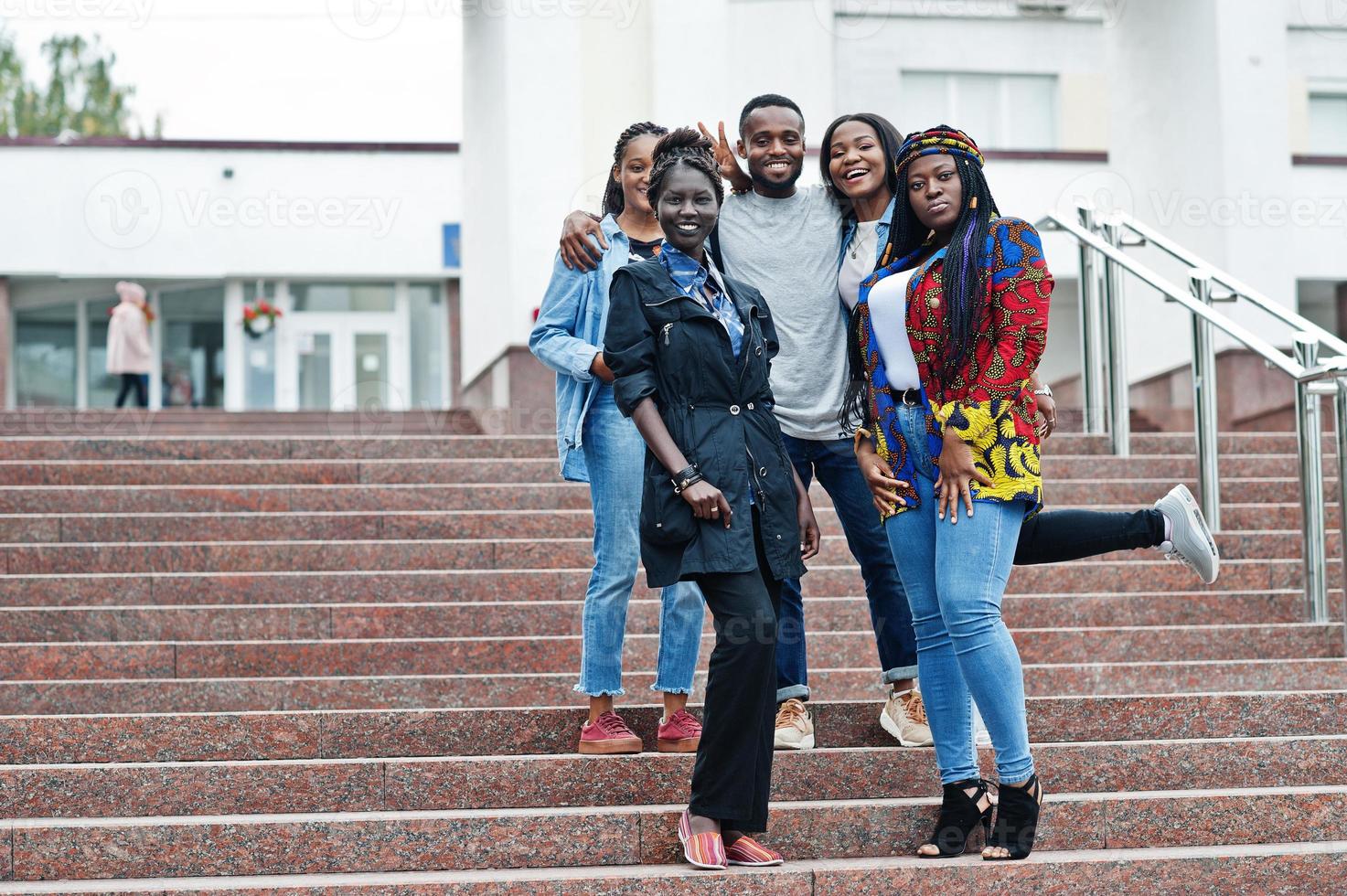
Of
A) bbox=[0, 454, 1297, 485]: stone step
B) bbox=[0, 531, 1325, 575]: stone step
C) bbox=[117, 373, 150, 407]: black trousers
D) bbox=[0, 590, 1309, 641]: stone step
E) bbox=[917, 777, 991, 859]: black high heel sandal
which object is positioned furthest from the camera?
bbox=[117, 373, 150, 407]: black trousers

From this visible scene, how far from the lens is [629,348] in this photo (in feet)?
13.0

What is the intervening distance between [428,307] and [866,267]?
717 inches

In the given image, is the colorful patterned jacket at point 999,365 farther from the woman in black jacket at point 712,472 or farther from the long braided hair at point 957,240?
the woman in black jacket at point 712,472

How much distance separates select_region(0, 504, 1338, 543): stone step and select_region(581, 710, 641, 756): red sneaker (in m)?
2.63

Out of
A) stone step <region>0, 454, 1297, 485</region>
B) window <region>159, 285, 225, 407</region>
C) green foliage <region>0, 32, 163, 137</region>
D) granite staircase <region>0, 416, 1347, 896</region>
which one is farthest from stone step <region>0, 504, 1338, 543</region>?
green foliage <region>0, 32, 163, 137</region>

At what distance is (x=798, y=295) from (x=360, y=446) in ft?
15.1

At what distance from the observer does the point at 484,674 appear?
5.60 m

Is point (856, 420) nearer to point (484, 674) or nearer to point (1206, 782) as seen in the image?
point (1206, 782)

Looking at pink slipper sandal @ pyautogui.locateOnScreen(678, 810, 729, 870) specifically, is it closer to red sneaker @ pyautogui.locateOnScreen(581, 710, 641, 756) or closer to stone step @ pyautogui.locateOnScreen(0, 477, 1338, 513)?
red sneaker @ pyautogui.locateOnScreen(581, 710, 641, 756)

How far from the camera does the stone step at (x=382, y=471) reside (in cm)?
785

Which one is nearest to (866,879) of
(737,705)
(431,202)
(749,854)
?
(749,854)

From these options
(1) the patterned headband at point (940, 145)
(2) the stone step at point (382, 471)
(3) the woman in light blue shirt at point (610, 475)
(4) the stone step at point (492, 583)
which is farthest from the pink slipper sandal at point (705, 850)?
(2) the stone step at point (382, 471)

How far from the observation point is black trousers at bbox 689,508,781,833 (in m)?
3.80

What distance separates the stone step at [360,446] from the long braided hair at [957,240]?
4.33 m
